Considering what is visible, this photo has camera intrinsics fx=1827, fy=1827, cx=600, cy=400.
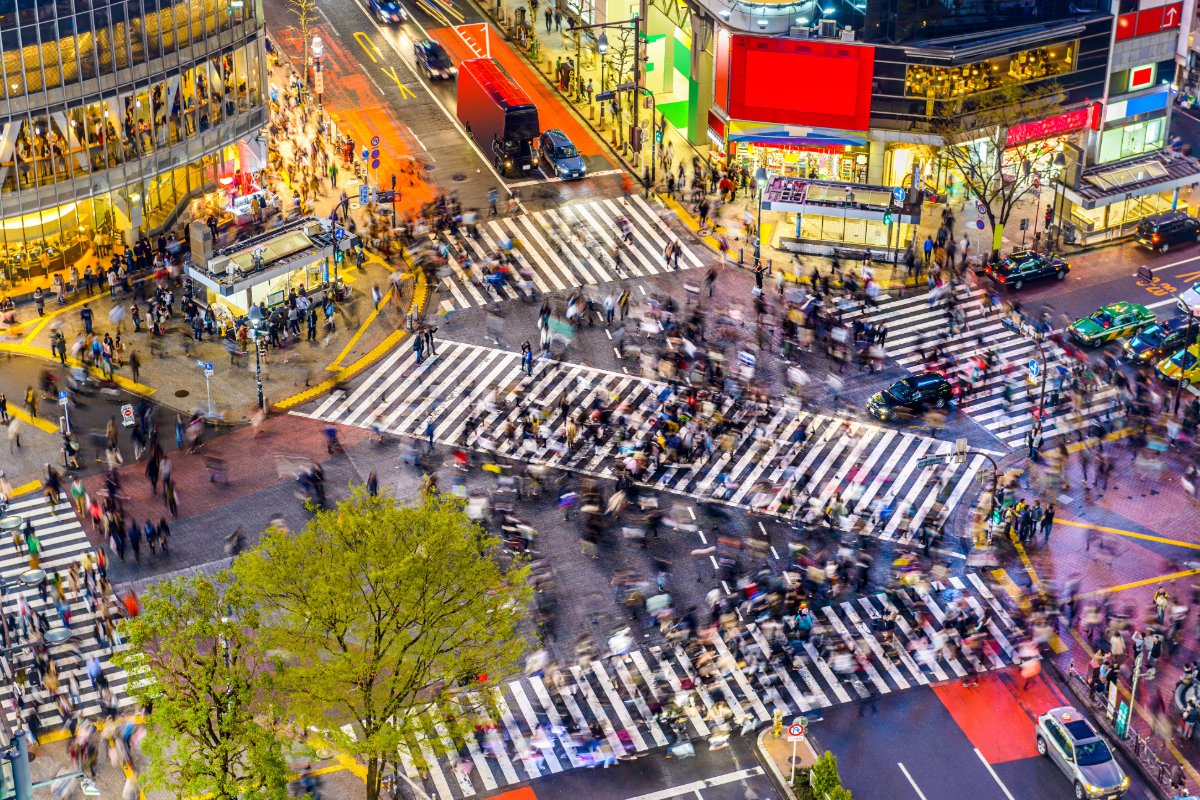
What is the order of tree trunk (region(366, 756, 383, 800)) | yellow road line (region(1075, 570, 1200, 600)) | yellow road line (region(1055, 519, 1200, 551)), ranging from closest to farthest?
tree trunk (region(366, 756, 383, 800)) < yellow road line (region(1075, 570, 1200, 600)) < yellow road line (region(1055, 519, 1200, 551))

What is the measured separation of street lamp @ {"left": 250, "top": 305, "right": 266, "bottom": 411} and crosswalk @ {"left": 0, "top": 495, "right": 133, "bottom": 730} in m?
11.3

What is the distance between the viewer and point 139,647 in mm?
60719

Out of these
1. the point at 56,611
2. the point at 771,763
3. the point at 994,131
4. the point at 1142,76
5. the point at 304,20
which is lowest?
the point at 771,763

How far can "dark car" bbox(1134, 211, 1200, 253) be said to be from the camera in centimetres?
10644

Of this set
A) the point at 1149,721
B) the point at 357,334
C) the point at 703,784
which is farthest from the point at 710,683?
the point at 357,334

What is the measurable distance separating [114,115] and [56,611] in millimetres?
33363

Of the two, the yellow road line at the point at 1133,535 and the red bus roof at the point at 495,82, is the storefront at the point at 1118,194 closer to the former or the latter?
the yellow road line at the point at 1133,535

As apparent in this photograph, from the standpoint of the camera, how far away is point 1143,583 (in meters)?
80.2

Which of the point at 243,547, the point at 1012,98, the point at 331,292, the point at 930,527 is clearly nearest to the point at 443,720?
the point at 243,547

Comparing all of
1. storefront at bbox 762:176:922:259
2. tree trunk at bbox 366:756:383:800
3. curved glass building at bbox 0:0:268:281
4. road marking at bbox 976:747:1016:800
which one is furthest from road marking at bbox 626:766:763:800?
curved glass building at bbox 0:0:268:281

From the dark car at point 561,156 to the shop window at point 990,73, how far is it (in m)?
21.4

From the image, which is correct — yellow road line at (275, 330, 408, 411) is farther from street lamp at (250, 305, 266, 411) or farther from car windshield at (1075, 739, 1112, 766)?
car windshield at (1075, 739, 1112, 766)

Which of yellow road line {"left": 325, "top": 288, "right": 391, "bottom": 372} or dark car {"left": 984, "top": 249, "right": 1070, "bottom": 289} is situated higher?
dark car {"left": 984, "top": 249, "right": 1070, "bottom": 289}

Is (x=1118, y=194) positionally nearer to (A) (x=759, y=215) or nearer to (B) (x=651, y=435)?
(A) (x=759, y=215)
